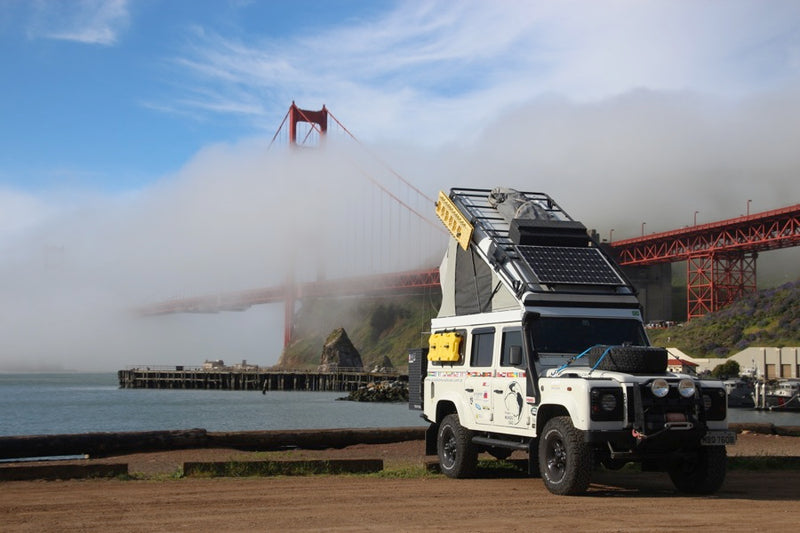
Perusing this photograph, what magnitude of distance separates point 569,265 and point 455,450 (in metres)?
3.59

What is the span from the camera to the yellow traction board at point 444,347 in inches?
598

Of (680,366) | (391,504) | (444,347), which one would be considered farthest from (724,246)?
(391,504)

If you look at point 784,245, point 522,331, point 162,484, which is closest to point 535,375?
point 522,331

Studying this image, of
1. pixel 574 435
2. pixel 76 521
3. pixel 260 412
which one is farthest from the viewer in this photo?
pixel 260 412

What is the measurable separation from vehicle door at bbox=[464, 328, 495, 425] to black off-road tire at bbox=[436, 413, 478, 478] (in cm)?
53

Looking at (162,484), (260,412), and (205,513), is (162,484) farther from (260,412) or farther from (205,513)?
(260,412)

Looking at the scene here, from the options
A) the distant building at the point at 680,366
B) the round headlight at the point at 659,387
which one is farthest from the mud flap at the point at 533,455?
the distant building at the point at 680,366

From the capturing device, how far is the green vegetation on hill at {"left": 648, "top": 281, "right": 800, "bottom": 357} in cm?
7300

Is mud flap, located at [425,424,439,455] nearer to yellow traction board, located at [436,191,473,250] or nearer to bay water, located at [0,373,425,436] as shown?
yellow traction board, located at [436,191,473,250]

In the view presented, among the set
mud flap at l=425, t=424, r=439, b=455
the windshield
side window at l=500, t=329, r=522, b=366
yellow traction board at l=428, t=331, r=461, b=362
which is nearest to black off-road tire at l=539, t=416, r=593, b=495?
the windshield

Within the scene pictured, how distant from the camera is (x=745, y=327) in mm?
76188

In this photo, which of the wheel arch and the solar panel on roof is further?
the solar panel on roof

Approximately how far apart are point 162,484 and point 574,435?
648 cm

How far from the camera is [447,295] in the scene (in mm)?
16281
